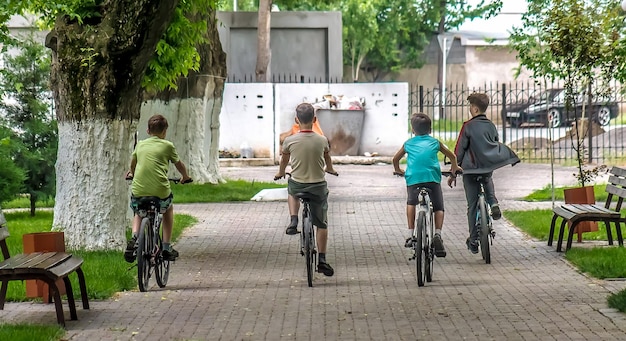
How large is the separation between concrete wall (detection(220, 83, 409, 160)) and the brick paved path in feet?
52.2

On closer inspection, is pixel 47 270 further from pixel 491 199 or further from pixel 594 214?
pixel 594 214

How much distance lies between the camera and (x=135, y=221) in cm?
1160

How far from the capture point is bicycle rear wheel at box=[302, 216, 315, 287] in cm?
1140

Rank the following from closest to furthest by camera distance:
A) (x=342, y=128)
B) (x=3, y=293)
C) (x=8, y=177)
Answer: (x=3, y=293)
(x=8, y=177)
(x=342, y=128)

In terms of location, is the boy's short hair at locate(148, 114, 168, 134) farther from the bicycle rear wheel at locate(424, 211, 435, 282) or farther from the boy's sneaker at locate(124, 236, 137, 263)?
the bicycle rear wheel at locate(424, 211, 435, 282)

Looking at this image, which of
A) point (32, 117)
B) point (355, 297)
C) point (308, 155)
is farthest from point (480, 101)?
point (32, 117)

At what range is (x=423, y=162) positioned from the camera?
39.4 ft

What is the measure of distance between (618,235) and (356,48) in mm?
53347

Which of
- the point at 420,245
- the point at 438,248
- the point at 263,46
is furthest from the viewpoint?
the point at 263,46

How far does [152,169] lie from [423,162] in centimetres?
252

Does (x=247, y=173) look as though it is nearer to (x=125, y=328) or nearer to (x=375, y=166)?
(x=375, y=166)

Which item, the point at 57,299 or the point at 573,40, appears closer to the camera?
the point at 57,299

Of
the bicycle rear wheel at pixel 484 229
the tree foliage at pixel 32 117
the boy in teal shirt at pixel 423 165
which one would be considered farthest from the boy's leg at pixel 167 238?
the tree foliage at pixel 32 117

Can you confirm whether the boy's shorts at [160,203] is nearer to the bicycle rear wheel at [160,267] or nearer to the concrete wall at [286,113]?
the bicycle rear wheel at [160,267]
